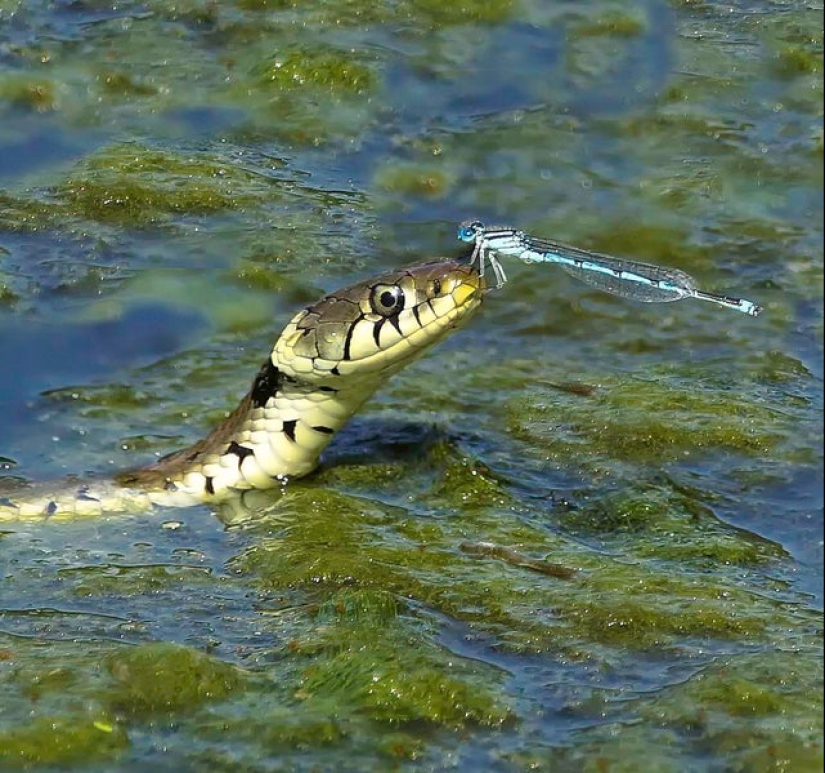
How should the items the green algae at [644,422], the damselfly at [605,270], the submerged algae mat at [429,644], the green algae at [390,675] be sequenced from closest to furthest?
the submerged algae mat at [429,644]
the green algae at [390,675]
the green algae at [644,422]
the damselfly at [605,270]

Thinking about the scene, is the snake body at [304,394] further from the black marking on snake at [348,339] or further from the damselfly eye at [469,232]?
the damselfly eye at [469,232]

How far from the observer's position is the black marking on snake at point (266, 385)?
592cm

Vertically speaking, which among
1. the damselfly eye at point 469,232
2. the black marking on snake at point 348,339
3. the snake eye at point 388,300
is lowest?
the black marking on snake at point 348,339

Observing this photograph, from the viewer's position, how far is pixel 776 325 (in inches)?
287

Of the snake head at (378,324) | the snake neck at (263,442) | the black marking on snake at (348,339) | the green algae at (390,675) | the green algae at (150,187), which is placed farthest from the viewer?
the green algae at (150,187)

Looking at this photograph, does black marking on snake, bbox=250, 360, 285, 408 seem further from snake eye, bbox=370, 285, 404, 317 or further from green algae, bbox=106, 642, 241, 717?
green algae, bbox=106, 642, 241, 717

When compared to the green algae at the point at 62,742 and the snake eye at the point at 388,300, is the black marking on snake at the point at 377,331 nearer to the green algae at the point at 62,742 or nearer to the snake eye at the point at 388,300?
the snake eye at the point at 388,300

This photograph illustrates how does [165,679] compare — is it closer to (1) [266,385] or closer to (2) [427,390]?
(1) [266,385]

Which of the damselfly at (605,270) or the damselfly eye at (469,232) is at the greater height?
the damselfly eye at (469,232)

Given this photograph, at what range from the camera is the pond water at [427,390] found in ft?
14.0

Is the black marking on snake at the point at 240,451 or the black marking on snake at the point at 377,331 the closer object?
the black marking on snake at the point at 377,331

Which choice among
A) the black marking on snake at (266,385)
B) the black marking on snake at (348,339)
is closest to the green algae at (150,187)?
→ the black marking on snake at (266,385)

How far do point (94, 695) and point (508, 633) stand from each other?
110 cm

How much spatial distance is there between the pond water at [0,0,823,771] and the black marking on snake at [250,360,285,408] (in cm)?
32
